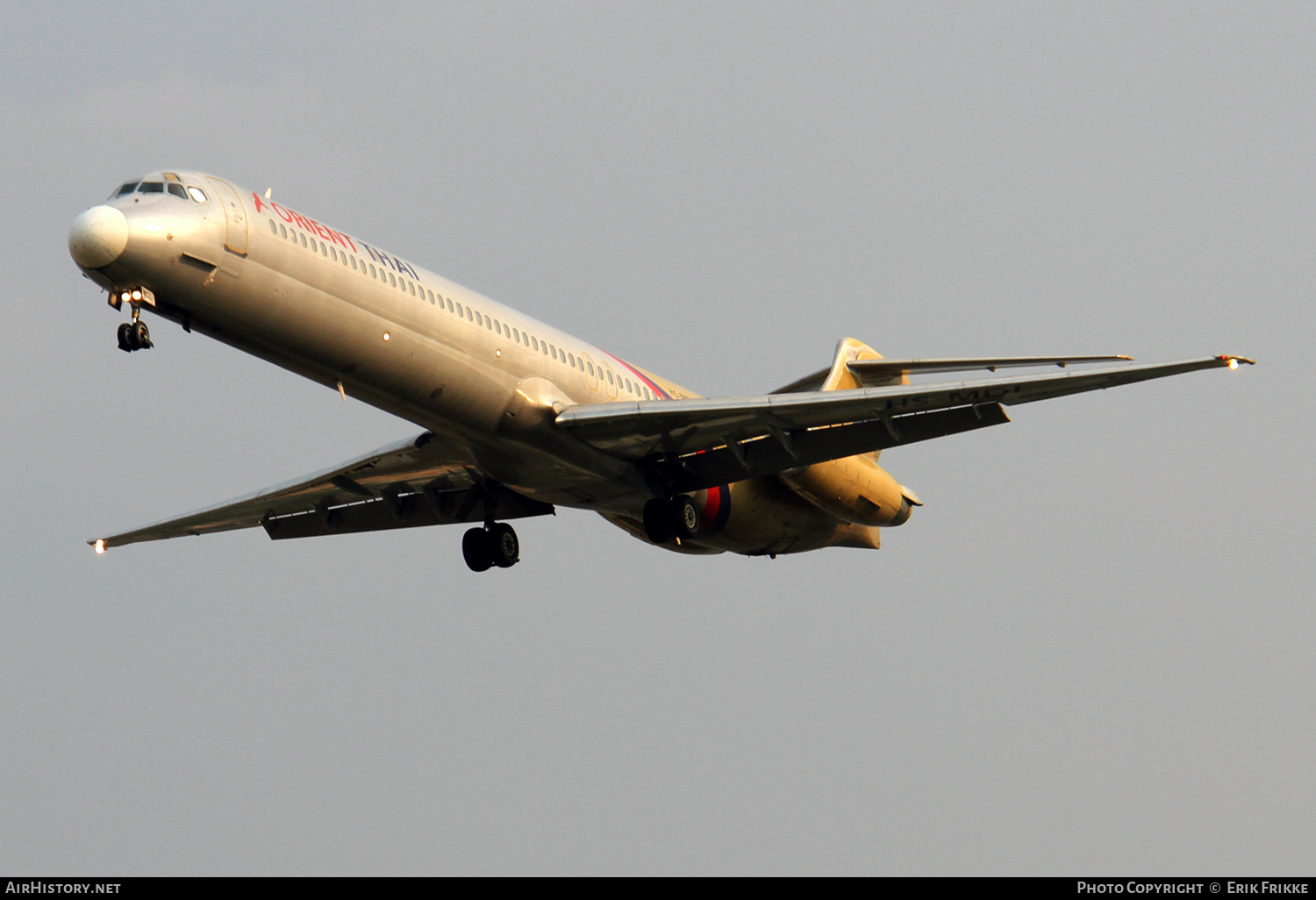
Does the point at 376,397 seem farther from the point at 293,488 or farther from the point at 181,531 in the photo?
the point at 181,531

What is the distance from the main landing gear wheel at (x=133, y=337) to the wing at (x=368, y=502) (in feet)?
18.9

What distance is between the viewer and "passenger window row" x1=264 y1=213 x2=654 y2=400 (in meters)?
23.4

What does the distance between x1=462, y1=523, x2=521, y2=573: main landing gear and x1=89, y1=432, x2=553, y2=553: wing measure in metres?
0.35

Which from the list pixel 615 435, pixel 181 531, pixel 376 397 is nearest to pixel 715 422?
pixel 615 435

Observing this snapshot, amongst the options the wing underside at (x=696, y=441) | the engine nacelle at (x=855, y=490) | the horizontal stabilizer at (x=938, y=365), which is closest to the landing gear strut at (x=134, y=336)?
the wing underside at (x=696, y=441)

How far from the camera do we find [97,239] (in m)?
21.6

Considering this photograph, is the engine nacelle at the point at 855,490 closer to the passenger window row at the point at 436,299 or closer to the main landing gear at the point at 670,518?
the main landing gear at the point at 670,518

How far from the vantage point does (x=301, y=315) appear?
23.2 meters

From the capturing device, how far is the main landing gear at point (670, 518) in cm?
2741

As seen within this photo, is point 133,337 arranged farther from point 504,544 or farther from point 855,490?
point 855,490

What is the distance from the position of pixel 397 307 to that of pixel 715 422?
531cm

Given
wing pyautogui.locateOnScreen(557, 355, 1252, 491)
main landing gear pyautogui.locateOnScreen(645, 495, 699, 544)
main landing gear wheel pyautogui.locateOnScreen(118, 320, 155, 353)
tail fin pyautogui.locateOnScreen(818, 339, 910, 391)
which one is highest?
tail fin pyautogui.locateOnScreen(818, 339, 910, 391)

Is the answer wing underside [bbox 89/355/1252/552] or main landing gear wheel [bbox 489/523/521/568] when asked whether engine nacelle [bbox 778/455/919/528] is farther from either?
main landing gear wheel [bbox 489/523/521/568]

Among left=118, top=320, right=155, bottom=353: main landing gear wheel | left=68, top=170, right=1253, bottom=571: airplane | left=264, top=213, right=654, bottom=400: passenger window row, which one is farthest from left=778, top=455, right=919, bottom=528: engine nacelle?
left=118, top=320, right=155, bottom=353: main landing gear wheel
